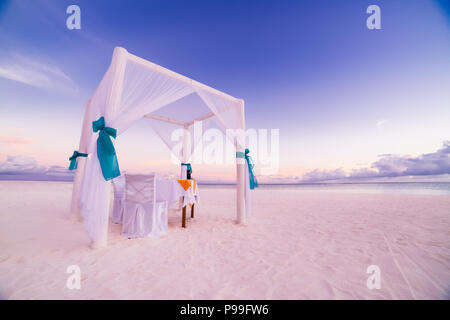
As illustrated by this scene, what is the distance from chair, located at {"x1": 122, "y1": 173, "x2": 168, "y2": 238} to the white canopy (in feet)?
1.59

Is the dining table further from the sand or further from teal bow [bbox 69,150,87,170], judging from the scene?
teal bow [bbox 69,150,87,170]

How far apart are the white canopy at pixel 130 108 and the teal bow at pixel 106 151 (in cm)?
9

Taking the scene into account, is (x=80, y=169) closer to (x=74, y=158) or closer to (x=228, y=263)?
(x=74, y=158)

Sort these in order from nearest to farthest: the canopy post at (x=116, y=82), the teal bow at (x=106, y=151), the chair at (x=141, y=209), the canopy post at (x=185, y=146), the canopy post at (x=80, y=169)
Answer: the teal bow at (x=106, y=151)
the canopy post at (x=116, y=82)
the chair at (x=141, y=209)
the canopy post at (x=80, y=169)
the canopy post at (x=185, y=146)

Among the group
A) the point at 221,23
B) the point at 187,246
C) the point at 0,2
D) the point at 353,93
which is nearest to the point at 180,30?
the point at 221,23

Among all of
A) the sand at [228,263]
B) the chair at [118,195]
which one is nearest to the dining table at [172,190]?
the sand at [228,263]

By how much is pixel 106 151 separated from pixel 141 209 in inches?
42.5

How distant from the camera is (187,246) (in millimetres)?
2326

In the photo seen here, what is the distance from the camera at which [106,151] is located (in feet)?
7.38

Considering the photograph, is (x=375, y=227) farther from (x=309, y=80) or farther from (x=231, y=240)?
(x=309, y=80)

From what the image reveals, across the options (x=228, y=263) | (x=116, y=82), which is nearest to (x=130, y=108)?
(x=116, y=82)

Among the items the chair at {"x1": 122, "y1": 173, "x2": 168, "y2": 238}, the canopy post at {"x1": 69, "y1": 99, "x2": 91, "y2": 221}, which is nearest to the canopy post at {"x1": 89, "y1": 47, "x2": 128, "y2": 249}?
the chair at {"x1": 122, "y1": 173, "x2": 168, "y2": 238}

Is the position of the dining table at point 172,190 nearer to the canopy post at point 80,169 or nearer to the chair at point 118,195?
the chair at point 118,195

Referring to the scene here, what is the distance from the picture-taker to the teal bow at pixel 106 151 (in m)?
2.21
